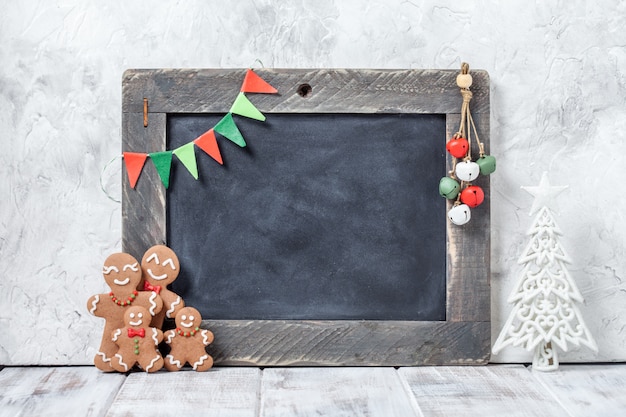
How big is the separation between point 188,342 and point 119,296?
142 mm

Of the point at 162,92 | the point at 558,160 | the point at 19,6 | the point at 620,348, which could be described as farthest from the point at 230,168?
the point at 620,348

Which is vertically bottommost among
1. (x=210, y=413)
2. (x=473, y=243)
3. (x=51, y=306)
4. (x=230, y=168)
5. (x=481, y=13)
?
(x=210, y=413)

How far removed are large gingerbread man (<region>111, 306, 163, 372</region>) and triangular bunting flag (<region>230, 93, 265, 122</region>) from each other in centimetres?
38

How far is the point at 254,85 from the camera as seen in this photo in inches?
52.4

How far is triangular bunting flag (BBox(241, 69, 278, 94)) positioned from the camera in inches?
52.3

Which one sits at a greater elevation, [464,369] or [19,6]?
[19,6]

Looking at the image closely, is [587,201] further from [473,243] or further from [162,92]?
[162,92]

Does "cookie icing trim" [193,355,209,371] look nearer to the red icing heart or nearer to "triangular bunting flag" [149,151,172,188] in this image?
"triangular bunting flag" [149,151,172,188]

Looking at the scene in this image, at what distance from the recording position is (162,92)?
4.37 feet

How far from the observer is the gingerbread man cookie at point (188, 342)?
128 cm

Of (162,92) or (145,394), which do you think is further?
(162,92)

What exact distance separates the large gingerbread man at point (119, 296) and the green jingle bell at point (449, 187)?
0.53 m

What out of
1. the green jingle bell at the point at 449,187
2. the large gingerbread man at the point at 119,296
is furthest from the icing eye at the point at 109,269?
the green jingle bell at the point at 449,187

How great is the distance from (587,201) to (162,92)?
2.64 feet
